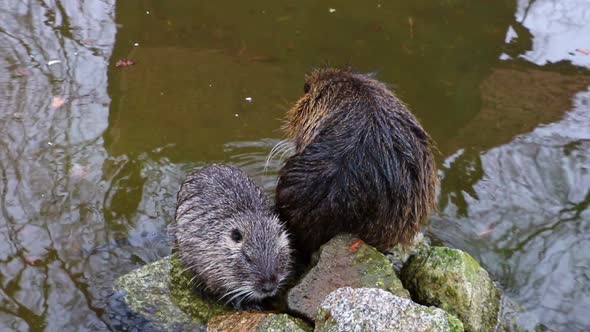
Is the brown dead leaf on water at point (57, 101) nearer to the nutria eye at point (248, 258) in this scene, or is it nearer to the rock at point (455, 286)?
the nutria eye at point (248, 258)

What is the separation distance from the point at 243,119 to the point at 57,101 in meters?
1.47

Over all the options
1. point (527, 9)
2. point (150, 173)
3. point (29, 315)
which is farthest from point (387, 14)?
point (29, 315)

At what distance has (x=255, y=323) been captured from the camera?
328 centimetres

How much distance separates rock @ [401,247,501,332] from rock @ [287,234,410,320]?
10.8 inches

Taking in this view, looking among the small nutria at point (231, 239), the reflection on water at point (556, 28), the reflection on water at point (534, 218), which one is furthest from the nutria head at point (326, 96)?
the reflection on water at point (556, 28)

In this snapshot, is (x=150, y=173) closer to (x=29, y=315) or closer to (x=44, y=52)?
(x=29, y=315)

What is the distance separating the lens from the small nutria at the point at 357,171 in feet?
11.2

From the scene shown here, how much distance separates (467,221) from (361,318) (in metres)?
2.02

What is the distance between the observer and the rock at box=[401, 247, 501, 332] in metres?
3.51

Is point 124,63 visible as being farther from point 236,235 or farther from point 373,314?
point 373,314

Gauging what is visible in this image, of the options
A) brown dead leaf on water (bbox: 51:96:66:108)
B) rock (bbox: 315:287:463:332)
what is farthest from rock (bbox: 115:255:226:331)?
brown dead leaf on water (bbox: 51:96:66:108)

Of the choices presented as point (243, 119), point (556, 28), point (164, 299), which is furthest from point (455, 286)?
point (556, 28)

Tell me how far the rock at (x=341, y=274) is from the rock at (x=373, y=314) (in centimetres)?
37

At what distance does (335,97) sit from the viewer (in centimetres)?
363
